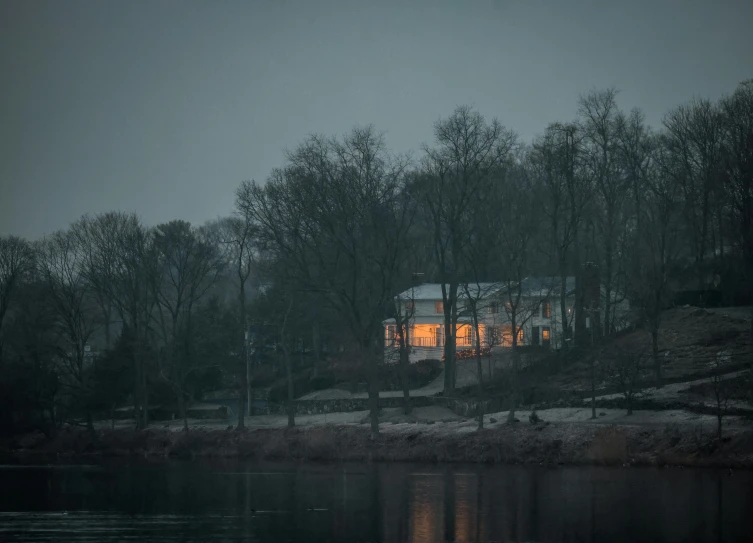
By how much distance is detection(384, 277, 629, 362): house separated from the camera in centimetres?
6762

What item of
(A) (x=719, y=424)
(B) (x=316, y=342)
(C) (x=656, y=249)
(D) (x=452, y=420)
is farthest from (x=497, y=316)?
(A) (x=719, y=424)

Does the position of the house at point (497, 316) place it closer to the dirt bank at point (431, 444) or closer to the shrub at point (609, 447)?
the dirt bank at point (431, 444)

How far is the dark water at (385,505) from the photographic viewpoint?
28.4 meters

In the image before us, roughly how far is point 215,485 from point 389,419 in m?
17.6

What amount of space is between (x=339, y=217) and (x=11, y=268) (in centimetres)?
3313

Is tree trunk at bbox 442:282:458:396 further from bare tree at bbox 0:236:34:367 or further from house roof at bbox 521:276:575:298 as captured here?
bare tree at bbox 0:236:34:367

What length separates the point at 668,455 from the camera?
137 feet

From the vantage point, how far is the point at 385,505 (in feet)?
112

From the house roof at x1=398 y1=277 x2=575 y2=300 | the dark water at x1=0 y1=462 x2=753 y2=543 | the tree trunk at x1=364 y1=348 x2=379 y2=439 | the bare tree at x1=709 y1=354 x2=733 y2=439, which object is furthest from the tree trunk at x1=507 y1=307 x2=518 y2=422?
the house roof at x1=398 y1=277 x2=575 y2=300

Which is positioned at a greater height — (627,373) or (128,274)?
(128,274)

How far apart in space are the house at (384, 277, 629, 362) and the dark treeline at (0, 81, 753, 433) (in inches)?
73.2

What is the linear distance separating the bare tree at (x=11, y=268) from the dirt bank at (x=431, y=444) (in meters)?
14.3

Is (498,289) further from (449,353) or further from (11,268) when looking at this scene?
(11,268)

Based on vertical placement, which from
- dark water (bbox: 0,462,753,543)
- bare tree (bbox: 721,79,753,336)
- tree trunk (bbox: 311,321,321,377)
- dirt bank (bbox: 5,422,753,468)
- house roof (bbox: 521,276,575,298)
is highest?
bare tree (bbox: 721,79,753,336)
